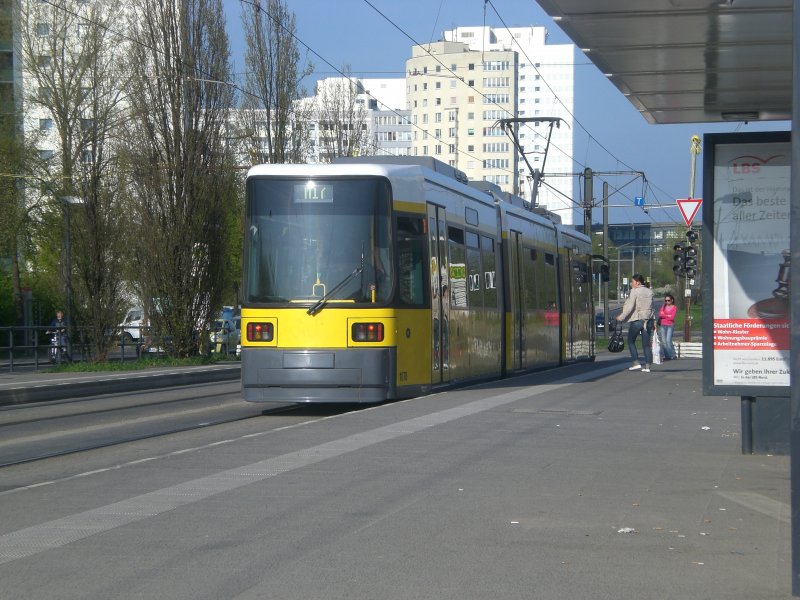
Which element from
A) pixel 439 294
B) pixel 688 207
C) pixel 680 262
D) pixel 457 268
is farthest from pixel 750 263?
pixel 680 262

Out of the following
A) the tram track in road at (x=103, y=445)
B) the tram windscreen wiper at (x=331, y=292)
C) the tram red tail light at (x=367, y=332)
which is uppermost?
the tram windscreen wiper at (x=331, y=292)

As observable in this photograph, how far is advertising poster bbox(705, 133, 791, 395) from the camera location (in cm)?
1000

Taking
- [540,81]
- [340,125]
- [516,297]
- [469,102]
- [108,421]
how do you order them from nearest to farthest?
[108,421], [516,297], [340,125], [469,102], [540,81]

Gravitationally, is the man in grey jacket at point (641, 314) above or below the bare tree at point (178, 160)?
below

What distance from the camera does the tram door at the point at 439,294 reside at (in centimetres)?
1700

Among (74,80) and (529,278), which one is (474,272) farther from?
(74,80)

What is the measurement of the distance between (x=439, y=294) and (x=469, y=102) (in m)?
145

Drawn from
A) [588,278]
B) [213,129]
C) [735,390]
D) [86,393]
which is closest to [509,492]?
[735,390]

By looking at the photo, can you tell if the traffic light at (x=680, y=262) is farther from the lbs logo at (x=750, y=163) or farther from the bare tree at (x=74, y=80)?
the lbs logo at (x=750, y=163)

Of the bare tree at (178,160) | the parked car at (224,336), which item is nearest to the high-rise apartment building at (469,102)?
the parked car at (224,336)

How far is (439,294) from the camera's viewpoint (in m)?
17.3

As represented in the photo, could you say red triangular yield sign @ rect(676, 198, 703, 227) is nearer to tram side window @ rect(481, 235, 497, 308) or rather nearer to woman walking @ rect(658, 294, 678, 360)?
woman walking @ rect(658, 294, 678, 360)

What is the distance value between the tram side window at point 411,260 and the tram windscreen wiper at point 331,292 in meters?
0.60

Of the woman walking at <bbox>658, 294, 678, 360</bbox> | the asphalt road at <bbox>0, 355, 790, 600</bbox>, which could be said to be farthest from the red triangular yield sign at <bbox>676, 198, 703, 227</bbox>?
the asphalt road at <bbox>0, 355, 790, 600</bbox>
